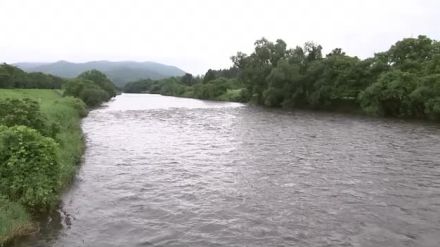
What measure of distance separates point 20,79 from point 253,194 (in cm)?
12031

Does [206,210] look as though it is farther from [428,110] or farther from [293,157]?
[428,110]

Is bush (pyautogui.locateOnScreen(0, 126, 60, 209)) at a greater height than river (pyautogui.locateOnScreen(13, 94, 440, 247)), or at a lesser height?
greater

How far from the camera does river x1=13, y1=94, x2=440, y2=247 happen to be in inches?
645

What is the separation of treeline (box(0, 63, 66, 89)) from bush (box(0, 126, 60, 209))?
335 feet

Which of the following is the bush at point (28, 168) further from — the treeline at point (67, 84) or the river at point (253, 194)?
the treeline at point (67, 84)

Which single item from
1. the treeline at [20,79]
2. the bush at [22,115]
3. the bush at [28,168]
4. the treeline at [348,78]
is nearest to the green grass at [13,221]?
the bush at [28,168]

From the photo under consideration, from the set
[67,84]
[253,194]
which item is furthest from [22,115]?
[67,84]

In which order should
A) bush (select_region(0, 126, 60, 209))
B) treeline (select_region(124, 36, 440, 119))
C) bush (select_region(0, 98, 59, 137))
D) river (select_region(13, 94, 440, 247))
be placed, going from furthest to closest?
treeline (select_region(124, 36, 440, 119)) → bush (select_region(0, 98, 59, 137)) → bush (select_region(0, 126, 60, 209)) → river (select_region(13, 94, 440, 247))

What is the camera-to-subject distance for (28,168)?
18125 mm

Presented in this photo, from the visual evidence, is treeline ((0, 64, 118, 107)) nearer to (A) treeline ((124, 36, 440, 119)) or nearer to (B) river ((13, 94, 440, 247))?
(A) treeline ((124, 36, 440, 119))

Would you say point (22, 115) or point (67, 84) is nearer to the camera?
point (22, 115)

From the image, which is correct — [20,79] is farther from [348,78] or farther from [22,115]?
[22,115]

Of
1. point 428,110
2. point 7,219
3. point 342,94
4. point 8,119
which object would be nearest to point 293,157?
point 8,119

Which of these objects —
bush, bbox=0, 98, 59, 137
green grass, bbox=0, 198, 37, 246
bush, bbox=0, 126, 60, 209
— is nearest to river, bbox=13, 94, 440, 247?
green grass, bbox=0, 198, 37, 246
